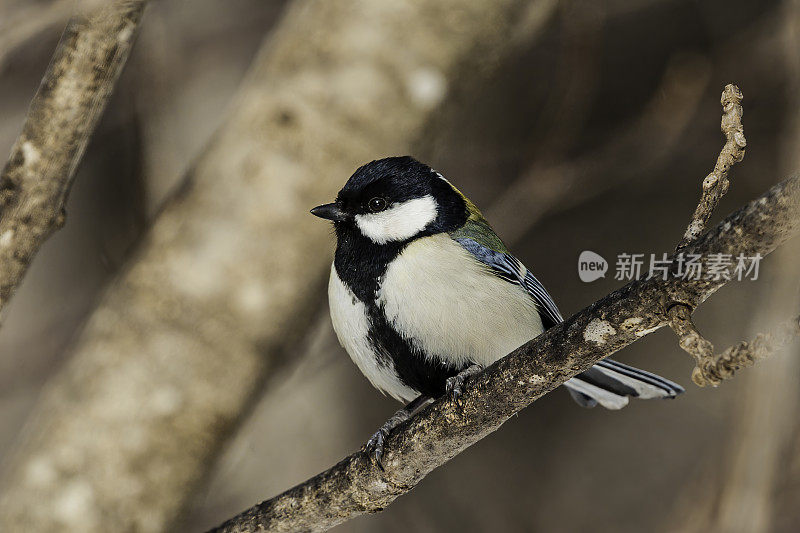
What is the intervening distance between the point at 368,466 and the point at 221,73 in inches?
58.5

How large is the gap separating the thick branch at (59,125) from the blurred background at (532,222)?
10cm

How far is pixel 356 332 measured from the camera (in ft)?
3.85

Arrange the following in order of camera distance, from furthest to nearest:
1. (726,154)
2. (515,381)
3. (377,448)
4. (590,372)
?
1. (590,372)
2. (377,448)
3. (515,381)
4. (726,154)

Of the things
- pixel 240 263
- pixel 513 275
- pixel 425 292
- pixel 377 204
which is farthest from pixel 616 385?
pixel 240 263

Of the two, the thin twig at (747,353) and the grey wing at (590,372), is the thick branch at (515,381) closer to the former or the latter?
the thin twig at (747,353)

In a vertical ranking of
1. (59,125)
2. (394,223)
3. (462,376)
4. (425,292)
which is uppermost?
(59,125)

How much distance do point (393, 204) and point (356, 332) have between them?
195 millimetres

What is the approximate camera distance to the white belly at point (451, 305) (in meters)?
1.08

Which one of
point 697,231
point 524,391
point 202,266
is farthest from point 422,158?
point 697,231

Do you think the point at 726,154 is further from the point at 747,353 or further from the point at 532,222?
the point at 532,222

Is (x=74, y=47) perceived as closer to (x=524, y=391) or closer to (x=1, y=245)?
(x=1, y=245)

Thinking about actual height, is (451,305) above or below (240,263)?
below

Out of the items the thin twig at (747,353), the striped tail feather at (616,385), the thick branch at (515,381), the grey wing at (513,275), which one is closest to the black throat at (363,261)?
the grey wing at (513,275)

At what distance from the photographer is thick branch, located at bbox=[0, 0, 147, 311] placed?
1184 millimetres
